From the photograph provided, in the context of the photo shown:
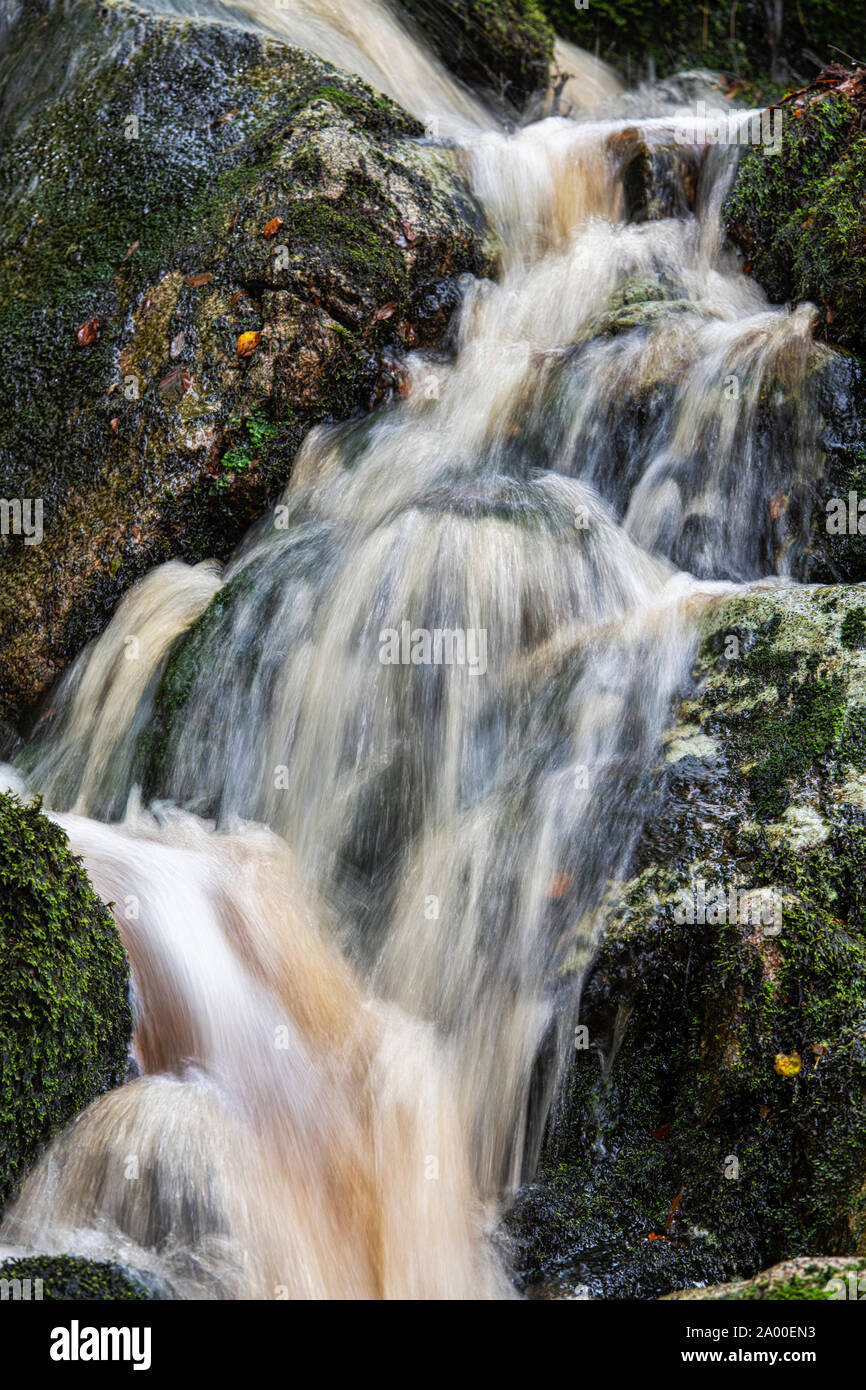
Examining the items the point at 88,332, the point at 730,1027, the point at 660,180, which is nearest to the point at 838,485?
the point at 730,1027

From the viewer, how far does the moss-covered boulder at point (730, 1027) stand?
11.0ft

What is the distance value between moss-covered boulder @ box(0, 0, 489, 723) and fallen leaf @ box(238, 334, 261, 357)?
13 millimetres

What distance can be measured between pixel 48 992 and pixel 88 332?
4.52 meters

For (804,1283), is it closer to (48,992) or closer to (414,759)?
(48,992)

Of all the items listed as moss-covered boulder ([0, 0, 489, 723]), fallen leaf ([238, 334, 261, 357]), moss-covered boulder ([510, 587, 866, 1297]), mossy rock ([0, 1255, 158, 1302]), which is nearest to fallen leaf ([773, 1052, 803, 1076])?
moss-covered boulder ([510, 587, 866, 1297])

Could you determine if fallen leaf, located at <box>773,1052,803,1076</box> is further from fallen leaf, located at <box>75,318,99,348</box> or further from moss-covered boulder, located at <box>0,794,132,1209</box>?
fallen leaf, located at <box>75,318,99,348</box>

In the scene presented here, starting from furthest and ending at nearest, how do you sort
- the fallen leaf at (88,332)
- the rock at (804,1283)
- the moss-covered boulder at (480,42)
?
the moss-covered boulder at (480,42), the fallen leaf at (88,332), the rock at (804,1283)

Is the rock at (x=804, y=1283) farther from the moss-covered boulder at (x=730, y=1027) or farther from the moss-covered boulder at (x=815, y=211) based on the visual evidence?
the moss-covered boulder at (x=815, y=211)

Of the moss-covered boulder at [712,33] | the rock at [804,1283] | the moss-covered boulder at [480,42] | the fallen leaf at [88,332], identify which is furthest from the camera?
the moss-covered boulder at [712,33]

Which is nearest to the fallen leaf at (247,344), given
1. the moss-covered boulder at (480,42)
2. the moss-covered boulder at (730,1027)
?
the moss-covered boulder at (730,1027)

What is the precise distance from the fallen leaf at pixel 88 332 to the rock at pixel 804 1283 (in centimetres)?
587

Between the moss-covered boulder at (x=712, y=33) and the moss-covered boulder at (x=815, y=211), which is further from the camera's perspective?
the moss-covered boulder at (x=712, y=33)
